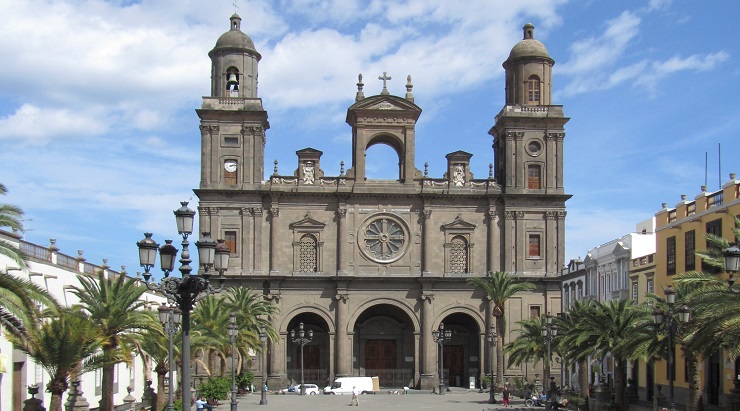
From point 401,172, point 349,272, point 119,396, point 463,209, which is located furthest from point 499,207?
point 119,396

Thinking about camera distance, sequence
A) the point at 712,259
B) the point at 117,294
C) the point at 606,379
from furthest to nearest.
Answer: the point at 606,379 → the point at 117,294 → the point at 712,259

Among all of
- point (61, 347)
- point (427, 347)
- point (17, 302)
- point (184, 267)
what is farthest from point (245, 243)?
point (184, 267)

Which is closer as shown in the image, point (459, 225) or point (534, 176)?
point (459, 225)

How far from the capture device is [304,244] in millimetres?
69812

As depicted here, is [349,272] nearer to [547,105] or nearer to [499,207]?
[499,207]

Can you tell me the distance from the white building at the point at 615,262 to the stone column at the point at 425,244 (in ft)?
35.2

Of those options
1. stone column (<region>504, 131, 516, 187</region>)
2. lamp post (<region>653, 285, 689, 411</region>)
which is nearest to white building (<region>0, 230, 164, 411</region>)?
lamp post (<region>653, 285, 689, 411</region>)

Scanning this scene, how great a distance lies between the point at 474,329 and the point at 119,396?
27.5 meters

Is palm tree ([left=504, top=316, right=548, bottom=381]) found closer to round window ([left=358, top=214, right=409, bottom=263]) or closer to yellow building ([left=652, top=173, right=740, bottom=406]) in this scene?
yellow building ([left=652, top=173, right=740, bottom=406])

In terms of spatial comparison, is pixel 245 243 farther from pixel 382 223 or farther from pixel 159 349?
pixel 159 349

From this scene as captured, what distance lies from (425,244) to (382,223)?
3.48 metres

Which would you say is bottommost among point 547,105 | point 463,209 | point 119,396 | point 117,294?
point 119,396

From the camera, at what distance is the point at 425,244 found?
229ft

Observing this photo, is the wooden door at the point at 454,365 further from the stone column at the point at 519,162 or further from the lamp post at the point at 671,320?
the lamp post at the point at 671,320
